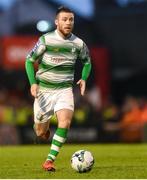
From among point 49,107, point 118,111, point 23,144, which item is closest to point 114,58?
point 118,111

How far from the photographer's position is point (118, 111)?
27.5 metres

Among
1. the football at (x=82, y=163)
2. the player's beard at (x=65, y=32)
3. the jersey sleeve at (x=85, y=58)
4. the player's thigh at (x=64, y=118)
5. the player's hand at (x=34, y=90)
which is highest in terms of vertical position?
the player's beard at (x=65, y=32)

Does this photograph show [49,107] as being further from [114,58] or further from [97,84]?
[114,58]

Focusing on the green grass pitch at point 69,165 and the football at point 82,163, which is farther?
the football at point 82,163

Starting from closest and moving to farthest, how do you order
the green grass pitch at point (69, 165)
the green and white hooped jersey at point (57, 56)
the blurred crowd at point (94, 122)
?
the green grass pitch at point (69, 165)
the green and white hooped jersey at point (57, 56)
the blurred crowd at point (94, 122)

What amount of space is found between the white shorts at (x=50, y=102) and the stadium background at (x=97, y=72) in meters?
0.99

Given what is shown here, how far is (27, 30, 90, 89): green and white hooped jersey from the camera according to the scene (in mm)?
13195

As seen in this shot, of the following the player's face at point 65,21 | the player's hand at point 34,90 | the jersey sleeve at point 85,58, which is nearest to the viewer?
the player's hand at point 34,90

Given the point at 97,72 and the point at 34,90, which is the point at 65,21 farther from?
the point at 97,72

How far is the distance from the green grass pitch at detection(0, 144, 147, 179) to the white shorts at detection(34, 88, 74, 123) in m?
0.79

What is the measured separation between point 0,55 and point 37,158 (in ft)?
46.4

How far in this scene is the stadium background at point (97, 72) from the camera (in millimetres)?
24609

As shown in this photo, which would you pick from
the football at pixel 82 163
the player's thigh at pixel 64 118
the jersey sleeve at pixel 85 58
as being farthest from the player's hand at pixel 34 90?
the football at pixel 82 163

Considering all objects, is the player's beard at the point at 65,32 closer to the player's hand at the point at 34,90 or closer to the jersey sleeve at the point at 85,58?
the jersey sleeve at the point at 85,58
